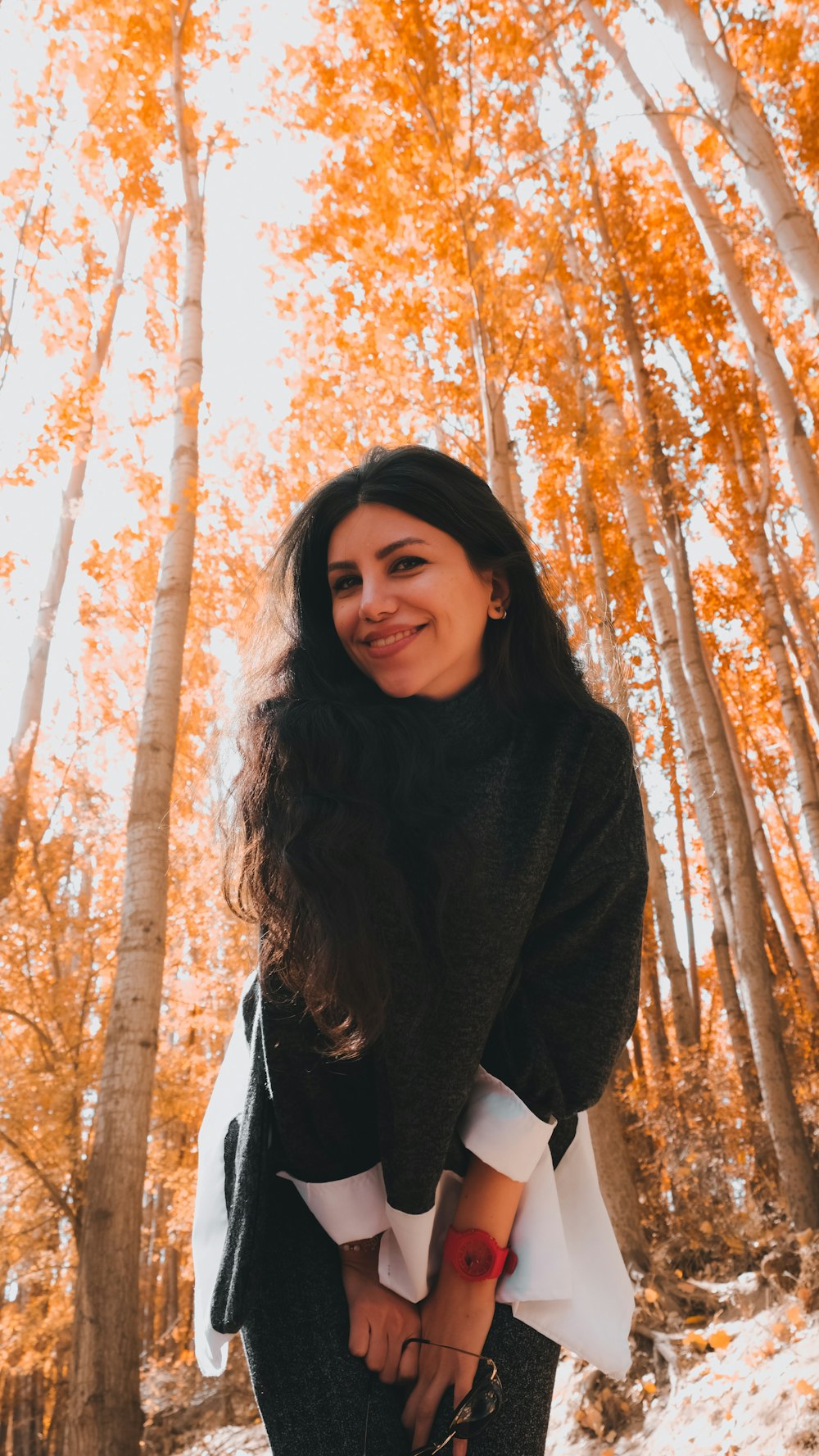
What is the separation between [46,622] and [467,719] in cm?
881

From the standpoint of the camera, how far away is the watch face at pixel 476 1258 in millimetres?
1164

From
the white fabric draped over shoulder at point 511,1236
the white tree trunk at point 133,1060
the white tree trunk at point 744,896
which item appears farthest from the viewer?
the white tree trunk at point 744,896

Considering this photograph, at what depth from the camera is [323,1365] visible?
3.73 feet

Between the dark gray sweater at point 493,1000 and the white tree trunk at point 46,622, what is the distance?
559cm

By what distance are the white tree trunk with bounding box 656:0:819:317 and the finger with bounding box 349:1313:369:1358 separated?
12.3 feet

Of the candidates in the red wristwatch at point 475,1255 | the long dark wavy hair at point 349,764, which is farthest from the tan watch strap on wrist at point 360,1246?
the long dark wavy hair at point 349,764

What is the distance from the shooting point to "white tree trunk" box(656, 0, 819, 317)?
140 inches

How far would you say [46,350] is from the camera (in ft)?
30.1

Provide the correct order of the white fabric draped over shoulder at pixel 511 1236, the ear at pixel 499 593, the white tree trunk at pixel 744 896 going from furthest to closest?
1. the white tree trunk at pixel 744 896
2. the ear at pixel 499 593
3. the white fabric draped over shoulder at pixel 511 1236

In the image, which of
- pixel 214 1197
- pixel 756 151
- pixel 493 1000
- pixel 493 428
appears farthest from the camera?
pixel 493 428

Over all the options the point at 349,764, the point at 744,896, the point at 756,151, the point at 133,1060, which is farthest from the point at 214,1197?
the point at 744,896

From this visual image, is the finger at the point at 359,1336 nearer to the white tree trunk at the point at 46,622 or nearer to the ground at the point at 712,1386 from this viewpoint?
the ground at the point at 712,1386

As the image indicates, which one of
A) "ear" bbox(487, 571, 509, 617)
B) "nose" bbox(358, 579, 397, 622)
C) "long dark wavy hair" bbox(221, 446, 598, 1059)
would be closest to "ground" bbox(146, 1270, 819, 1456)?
"long dark wavy hair" bbox(221, 446, 598, 1059)

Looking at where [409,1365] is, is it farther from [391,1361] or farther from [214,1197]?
[214,1197]
